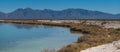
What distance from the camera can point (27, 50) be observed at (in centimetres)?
2669

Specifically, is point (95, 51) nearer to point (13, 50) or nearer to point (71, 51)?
point (71, 51)

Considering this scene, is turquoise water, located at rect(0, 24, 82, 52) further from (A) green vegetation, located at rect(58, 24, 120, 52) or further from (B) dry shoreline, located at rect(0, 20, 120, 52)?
(B) dry shoreline, located at rect(0, 20, 120, 52)


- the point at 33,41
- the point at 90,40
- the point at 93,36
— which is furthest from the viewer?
the point at 33,41

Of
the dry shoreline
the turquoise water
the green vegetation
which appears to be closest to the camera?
the green vegetation

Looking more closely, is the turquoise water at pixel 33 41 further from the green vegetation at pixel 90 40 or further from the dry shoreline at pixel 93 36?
the dry shoreline at pixel 93 36

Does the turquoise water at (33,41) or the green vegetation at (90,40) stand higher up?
the green vegetation at (90,40)

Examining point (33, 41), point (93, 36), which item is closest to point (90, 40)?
point (93, 36)

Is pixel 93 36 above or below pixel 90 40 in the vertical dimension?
below

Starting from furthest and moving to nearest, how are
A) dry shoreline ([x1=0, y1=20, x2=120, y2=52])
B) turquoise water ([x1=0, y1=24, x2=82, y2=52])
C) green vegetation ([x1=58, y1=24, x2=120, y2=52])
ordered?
turquoise water ([x1=0, y1=24, x2=82, y2=52])
dry shoreline ([x1=0, y1=20, x2=120, y2=52])
green vegetation ([x1=58, y1=24, x2=120, y2=52])

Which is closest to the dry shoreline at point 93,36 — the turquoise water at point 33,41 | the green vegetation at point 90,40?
the green vegetation at point 90,40

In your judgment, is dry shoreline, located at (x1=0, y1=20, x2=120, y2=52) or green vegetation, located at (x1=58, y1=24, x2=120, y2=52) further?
→ dry shoreline, located at (x1=0, y1=20, x2=120, y2=52)

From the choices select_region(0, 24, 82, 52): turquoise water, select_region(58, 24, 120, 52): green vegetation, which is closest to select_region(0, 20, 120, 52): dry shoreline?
select_region(58, 24, 120, 52): green vegetation

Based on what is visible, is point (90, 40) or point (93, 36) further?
point (93, 36)

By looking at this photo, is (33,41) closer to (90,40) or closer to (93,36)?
(93,36)
